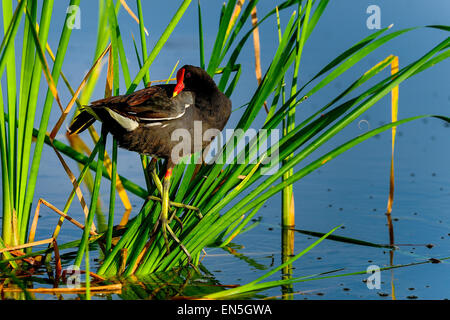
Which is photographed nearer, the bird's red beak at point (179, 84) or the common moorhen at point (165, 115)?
the common moorhen at point (165, 115)

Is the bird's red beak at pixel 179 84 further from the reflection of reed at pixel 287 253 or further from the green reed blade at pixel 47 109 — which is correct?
the reflection of reed at pixel 287 253

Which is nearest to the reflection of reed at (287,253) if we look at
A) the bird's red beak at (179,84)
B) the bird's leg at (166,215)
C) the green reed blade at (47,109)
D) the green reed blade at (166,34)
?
the bird's leg at (166,215)

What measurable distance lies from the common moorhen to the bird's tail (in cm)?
2

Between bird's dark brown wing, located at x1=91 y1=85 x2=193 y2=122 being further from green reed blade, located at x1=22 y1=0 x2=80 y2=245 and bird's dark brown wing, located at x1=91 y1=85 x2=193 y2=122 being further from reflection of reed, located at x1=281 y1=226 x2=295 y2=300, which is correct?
reflection of reed, located at x1=281 y1=226 x2=295 y2=300

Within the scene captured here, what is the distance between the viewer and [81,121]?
2.73 m

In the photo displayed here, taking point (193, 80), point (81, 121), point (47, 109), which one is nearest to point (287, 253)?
point (193, 80)

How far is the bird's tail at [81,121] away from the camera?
268 cm

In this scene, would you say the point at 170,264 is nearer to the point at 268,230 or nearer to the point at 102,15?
the point at 268,230

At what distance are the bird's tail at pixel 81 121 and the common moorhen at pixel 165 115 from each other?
0.06ft

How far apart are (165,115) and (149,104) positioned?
0.08 m

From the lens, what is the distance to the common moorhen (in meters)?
2.49

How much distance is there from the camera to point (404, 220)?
12.6 ft

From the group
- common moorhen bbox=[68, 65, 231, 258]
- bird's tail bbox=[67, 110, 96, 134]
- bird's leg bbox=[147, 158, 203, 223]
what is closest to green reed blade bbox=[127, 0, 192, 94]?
common moorhen bbox=[68, 65, 231, 258]
